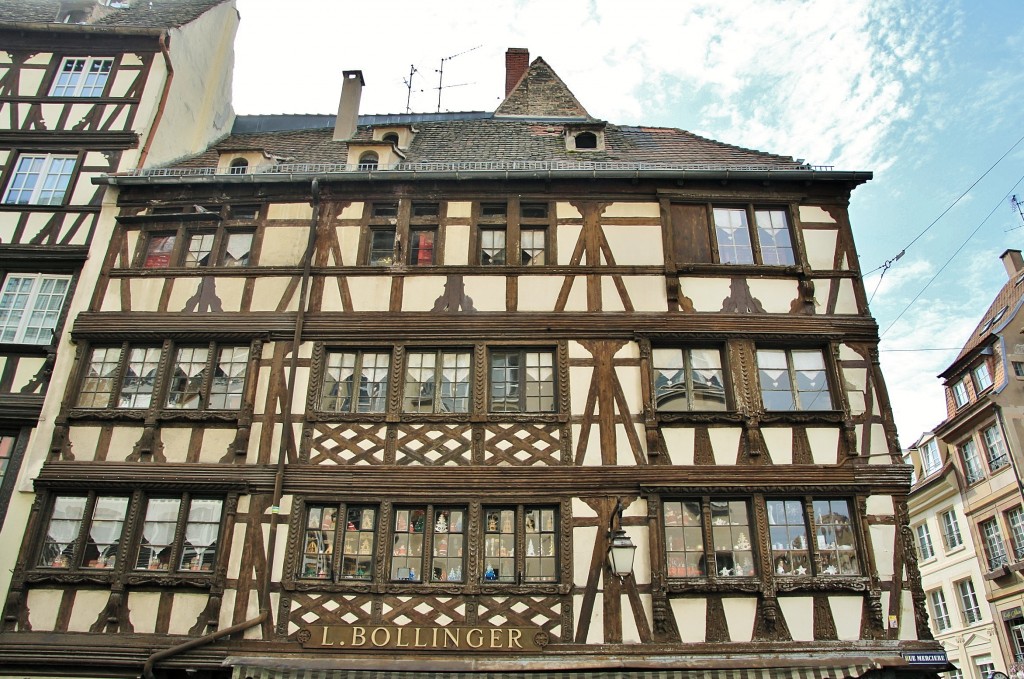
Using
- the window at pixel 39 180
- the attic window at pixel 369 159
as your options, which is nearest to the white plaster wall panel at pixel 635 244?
the attic window at pixel 369 159

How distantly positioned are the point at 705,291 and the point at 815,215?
2.56m

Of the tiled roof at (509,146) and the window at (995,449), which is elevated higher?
the tiled roof at (509,146)

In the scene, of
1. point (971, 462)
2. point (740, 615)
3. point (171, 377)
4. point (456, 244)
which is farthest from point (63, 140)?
point (971, 462)

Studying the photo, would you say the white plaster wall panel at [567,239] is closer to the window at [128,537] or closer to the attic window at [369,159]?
the attic window at [369,159]

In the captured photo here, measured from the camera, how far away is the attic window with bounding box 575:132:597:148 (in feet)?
52.3

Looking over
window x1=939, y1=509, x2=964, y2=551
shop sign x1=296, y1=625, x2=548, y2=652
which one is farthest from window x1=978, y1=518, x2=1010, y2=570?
shop sign x1=296, y1=625, x2=548, y2=652

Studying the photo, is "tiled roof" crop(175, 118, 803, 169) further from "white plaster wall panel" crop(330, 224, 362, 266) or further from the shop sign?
the shop sign

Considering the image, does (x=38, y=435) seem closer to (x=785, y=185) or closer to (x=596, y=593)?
(x=596, y=593)

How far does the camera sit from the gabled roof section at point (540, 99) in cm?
1844

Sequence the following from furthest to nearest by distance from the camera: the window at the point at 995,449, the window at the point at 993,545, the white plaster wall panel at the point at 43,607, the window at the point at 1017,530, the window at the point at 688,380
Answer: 1. the window at the point at 995,449
2. the window at the point at 993,545
3. the window at the point at 1017,530
4. the window at the point at 688,380
5. the white plaster wall panel at the point at 43,607

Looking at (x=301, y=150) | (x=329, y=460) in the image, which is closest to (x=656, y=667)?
(x=329, y=460)

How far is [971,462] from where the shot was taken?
2512 centimetres

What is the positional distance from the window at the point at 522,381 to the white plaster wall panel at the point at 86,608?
625cm

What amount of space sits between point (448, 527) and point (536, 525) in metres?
1.30
